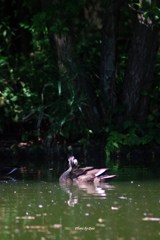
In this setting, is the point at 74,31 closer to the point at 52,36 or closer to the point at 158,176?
the point at 52,36

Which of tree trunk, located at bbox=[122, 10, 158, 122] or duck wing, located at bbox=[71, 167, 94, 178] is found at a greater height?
tree trunk, located at bbox=[122, 10, 158, 122]

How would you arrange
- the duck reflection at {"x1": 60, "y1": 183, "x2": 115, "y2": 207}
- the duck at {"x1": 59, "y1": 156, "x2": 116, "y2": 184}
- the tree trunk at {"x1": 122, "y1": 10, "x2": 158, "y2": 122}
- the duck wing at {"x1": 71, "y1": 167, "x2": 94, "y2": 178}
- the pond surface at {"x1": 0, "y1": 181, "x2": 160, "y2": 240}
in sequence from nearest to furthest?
the pond surface at {"x1": 0, "y1": 181, "x2": 160, "y2": 240} → the duck reflection at {"x1": 60, "y1": 183, "x2": 115, "y2": 207} → the duck at {"x1": 59, "y1": 156, "x2": 116, "y2": 184} → the duck wing at {"x1": 71, "y1": 167, "x2": 94, "y2": 178} → the tree trunk at {"x1": 122, "y1": 10, "x2": 158, "y2": 122}

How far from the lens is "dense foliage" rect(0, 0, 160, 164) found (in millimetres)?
19344

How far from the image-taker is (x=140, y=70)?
64.7 ft

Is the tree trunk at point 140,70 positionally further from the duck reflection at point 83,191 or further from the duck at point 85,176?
the duck reflection at point 83,191

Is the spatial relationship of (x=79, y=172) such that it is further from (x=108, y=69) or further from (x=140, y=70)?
(x=108, y=69)

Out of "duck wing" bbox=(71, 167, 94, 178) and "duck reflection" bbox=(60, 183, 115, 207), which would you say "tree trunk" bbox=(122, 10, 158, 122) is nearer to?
"duck wing" bbox=(71, 167, 94, 178)

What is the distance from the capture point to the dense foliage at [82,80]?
1934 cm

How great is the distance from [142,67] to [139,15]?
1210 mm

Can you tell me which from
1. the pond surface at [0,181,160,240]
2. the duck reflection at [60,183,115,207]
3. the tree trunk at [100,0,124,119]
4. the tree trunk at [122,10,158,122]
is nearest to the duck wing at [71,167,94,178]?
the duck reflection at [60,183,115,207]

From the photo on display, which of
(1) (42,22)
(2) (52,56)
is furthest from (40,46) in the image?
(1) (42,22)

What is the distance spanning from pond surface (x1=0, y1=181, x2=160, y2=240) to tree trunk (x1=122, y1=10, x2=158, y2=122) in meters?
5.17

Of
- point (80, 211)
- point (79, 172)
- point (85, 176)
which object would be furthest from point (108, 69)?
point (80, 211)

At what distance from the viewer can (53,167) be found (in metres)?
18.0
